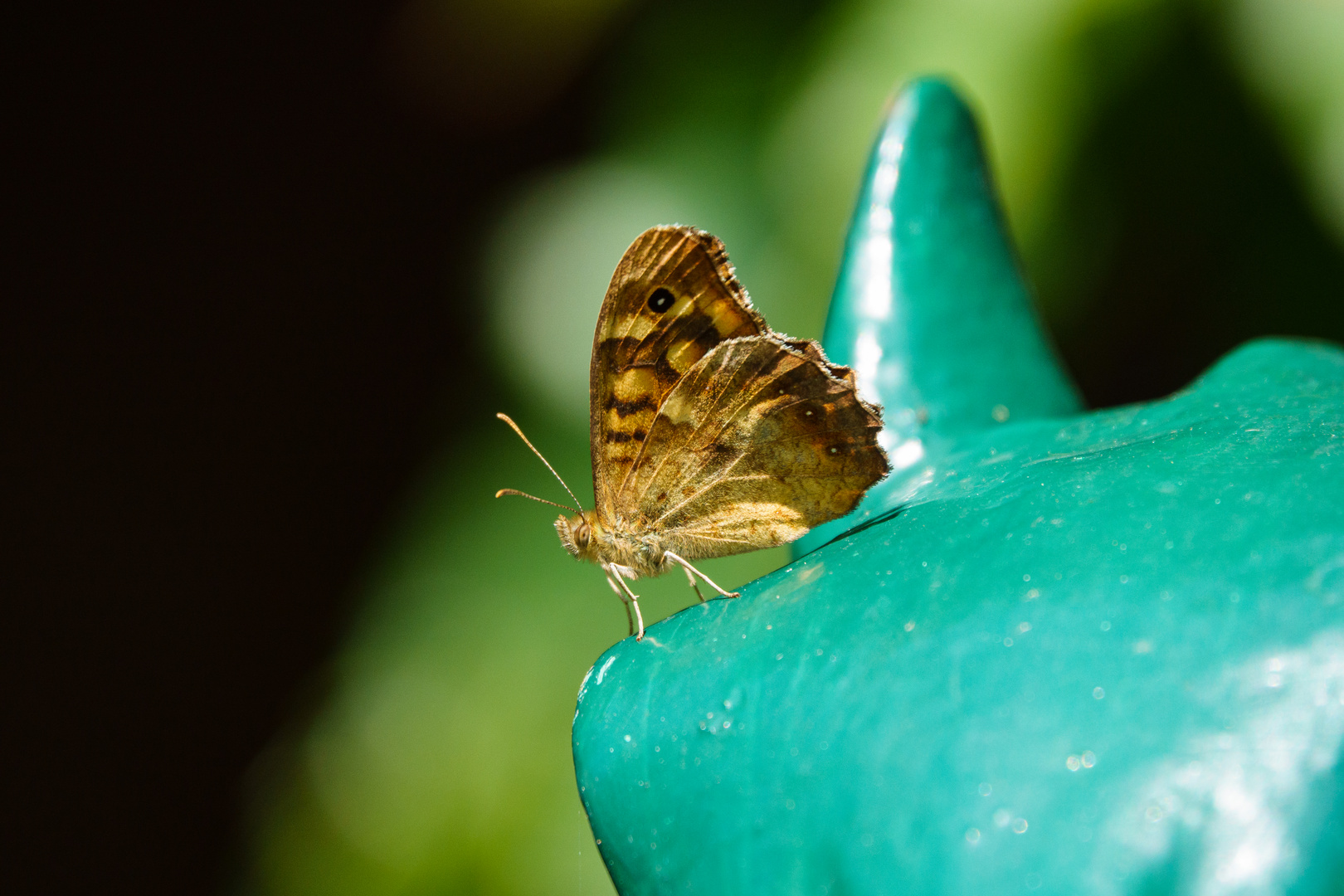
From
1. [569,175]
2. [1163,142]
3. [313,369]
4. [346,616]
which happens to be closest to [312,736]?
[346,616]

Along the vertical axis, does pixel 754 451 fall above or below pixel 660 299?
below

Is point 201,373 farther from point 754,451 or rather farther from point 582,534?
point 754,451

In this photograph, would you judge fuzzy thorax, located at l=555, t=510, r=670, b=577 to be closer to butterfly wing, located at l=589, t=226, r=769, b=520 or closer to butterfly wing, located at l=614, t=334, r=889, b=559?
butterfly wing, located at l=614, t=334, r=889, b=559

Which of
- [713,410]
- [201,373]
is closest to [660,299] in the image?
[713,410]

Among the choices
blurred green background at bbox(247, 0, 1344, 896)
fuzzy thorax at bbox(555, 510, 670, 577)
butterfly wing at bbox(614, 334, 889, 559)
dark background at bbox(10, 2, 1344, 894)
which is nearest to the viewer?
butterfly wing at bbox(614, 334, 889, 559)

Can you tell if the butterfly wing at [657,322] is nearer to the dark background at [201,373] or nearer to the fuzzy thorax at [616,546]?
the fuzzy thorax at [616,546]

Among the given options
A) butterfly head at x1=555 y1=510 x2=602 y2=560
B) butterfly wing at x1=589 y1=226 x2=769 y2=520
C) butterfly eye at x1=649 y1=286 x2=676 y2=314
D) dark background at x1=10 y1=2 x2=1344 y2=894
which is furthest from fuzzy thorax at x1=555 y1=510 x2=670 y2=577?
dark background at x1=10 y1=2 x2=1344 y2=894
